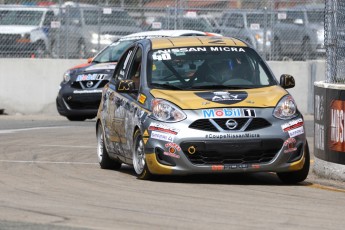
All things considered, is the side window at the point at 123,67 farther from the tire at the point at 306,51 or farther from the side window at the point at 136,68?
the tire at the point at 306,51

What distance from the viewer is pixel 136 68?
12969 mm

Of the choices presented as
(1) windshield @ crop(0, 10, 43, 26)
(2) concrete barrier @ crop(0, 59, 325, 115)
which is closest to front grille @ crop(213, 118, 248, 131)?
(2) concrete barrier @ crop(0, 59, 325, 115)

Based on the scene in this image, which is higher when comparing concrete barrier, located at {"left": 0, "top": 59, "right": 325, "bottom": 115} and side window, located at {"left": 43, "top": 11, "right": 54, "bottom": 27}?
side window, located at {"left": 43, "top": 11, "right": 54, "bottom": 27}

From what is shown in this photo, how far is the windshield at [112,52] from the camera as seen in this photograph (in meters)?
21.5

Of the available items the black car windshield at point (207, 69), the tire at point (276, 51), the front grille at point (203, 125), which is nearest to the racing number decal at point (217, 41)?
the black car windshield at point (207, 69)

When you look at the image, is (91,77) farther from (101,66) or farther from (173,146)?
(173,146)

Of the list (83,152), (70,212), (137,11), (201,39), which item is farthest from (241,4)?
(70,212)

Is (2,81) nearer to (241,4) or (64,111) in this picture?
(64,111)

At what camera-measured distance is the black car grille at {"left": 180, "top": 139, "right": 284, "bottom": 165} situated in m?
11.4

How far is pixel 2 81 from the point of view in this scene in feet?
83.4

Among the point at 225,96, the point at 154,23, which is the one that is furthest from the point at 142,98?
the point at 154,23

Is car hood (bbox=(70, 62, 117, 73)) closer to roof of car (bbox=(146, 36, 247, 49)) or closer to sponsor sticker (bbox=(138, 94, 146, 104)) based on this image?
roof of car (bbox=(146, 36, 247, 49))

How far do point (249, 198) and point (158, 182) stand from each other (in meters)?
1.57

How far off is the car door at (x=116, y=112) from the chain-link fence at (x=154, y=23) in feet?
41.0
